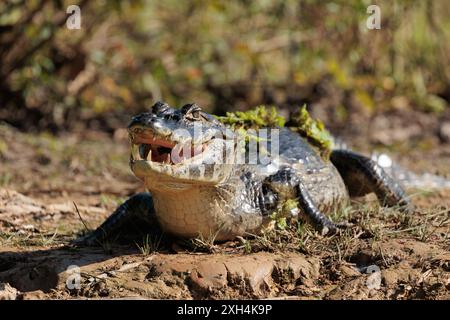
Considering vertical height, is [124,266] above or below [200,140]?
below

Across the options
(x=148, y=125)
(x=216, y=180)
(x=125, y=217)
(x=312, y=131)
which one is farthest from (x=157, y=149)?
(x=312, y=131)

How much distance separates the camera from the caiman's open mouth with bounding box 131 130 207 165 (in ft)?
12.1

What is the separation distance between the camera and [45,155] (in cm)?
721

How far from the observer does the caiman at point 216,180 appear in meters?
3.76

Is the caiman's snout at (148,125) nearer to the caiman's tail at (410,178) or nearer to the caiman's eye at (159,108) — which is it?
the caiman's eye at (159,108)

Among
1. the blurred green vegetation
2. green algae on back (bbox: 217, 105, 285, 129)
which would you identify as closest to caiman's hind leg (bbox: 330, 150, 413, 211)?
green algae on back (bbox: 217, 105, 285, 129)

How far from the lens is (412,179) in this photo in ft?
21.3

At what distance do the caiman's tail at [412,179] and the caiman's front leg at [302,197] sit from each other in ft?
5.92

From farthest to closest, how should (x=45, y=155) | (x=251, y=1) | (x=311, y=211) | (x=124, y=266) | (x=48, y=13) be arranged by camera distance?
(x=251, y=1)
(x=48, y=13)
(x=45, y=155)
(x=311, y=211)
(x=124, y=266)

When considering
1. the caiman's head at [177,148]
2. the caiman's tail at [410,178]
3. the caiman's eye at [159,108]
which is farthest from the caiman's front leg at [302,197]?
the caiman's tail at [410,178]

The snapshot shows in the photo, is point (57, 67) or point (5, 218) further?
point (57, 67)

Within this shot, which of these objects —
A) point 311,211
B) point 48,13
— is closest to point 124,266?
point 311,211

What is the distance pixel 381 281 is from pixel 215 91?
19.1 feet
